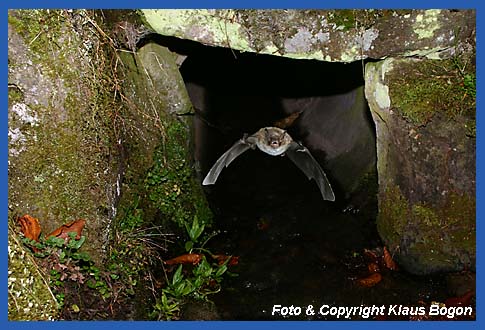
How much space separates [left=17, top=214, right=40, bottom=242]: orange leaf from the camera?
3.32 m

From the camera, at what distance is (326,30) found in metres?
3.92

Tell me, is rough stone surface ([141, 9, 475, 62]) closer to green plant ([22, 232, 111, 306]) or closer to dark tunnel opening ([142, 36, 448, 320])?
dark tunnel opening ([142, 36, 448, 320])

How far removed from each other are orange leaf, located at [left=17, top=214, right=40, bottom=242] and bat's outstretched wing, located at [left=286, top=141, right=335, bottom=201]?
259cm

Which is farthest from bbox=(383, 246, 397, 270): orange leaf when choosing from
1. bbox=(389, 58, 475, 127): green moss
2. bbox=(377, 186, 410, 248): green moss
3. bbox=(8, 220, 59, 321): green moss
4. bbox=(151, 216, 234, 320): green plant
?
bbox=(8, 220, 59, 321): green moss

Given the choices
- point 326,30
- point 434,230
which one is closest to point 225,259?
point 434,230

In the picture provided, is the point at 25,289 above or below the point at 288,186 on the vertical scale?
below

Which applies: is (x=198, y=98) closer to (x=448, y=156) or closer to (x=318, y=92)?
(x=318, y=92)

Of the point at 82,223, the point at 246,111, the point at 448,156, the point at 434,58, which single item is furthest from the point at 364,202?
the point at 246,111

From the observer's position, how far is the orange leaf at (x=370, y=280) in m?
4.29

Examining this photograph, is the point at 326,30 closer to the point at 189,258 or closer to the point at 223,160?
the point at 223,160

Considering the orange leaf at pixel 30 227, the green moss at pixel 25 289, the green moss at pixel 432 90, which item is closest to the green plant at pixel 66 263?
the orange leaf at pixel 30 227

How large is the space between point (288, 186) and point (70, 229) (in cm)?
332

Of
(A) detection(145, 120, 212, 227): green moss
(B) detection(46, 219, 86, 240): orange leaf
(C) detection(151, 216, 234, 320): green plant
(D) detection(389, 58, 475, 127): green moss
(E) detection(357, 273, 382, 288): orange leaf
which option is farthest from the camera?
(A) detection(145, 120, 212, 227): green moss

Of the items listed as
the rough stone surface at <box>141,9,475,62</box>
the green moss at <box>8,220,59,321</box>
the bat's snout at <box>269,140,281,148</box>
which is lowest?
the green moss at <box>8,220,59,321</box>
